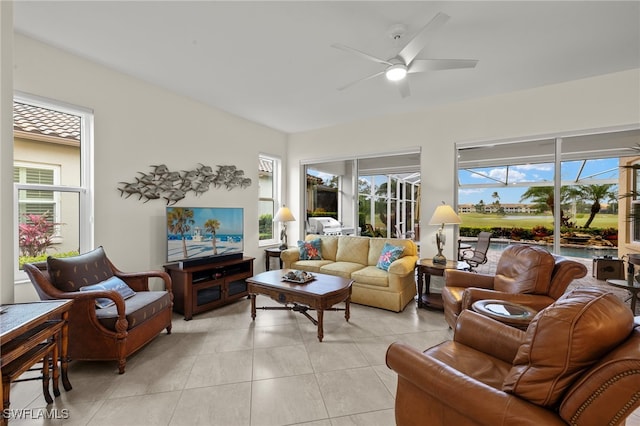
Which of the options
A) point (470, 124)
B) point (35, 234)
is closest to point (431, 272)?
point (470, 124)

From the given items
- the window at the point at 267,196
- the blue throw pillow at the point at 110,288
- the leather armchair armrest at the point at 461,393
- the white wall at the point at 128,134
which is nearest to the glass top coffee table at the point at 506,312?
the leather armchair armrest at the point at 461,393

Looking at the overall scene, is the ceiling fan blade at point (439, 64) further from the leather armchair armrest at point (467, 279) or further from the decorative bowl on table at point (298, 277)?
the decorative bowl on table at point (298, 277)

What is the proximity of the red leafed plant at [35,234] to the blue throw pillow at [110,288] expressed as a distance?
80cm

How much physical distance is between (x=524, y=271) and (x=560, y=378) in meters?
2.07

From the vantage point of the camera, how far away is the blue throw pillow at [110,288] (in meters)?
2.41

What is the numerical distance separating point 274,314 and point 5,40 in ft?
10.8

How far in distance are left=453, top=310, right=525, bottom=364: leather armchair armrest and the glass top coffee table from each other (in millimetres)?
259

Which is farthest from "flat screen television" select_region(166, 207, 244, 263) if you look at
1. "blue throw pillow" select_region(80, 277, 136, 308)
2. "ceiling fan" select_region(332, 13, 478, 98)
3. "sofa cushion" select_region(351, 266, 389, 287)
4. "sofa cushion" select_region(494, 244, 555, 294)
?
"sofa cushion" select_region(494, 244, 555, 294)

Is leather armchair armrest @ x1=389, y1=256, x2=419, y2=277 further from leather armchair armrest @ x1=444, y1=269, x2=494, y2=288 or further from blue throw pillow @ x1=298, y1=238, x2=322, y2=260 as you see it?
blue throw pillow @ x1=298, y1=238, x2=322, y2=260

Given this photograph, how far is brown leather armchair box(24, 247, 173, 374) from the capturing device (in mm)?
2217

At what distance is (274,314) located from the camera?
345 centimetres

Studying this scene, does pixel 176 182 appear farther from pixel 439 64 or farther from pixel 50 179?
pixel 439 64

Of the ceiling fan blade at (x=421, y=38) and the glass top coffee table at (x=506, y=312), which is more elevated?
the ceiling fan blade at (x=421, y=38)

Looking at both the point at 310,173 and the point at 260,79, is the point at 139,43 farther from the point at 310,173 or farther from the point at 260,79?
the point at 310,173
